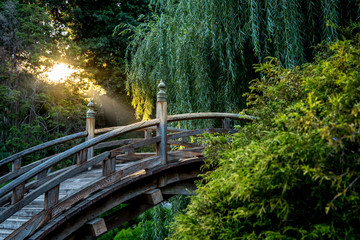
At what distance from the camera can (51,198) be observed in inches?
117

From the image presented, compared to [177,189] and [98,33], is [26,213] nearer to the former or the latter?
[177,189]

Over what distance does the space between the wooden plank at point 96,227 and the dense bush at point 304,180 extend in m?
1.57

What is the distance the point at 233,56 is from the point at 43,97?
8.92m

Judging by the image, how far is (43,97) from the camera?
39.1 ft

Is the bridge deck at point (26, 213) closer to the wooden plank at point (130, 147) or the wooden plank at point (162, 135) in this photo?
the wooden plank at point (130, 147)

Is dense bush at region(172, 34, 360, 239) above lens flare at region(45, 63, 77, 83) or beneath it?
beneath

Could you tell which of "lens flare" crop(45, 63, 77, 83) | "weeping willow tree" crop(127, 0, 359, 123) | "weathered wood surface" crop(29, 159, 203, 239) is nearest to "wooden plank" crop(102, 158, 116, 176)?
"weathered wood surface" crop(29, 159, 203, 239)

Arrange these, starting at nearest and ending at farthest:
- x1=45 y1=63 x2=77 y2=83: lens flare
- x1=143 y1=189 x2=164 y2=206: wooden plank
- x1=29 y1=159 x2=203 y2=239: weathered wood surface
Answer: x1=29 y1=159 x2=203 y2=239: weathered wood surface < x1=143 y1=189 x2=164 y2=206: wooden plank < x1=45 y1=63 x2=77 y2=83: lens flare

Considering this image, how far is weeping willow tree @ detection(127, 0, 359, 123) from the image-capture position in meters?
5.04

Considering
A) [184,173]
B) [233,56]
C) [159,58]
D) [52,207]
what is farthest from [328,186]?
[159,58]

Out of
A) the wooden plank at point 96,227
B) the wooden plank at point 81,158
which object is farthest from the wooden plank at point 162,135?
the wooden plank at point 96,227

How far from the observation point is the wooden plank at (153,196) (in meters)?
3.90

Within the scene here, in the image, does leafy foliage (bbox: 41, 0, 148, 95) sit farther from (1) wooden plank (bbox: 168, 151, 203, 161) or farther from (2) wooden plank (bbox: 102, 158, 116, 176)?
(2) wooden plank (bbox: 102, 158, 116, 176)

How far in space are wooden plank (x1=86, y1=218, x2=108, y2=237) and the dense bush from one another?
1.57m
